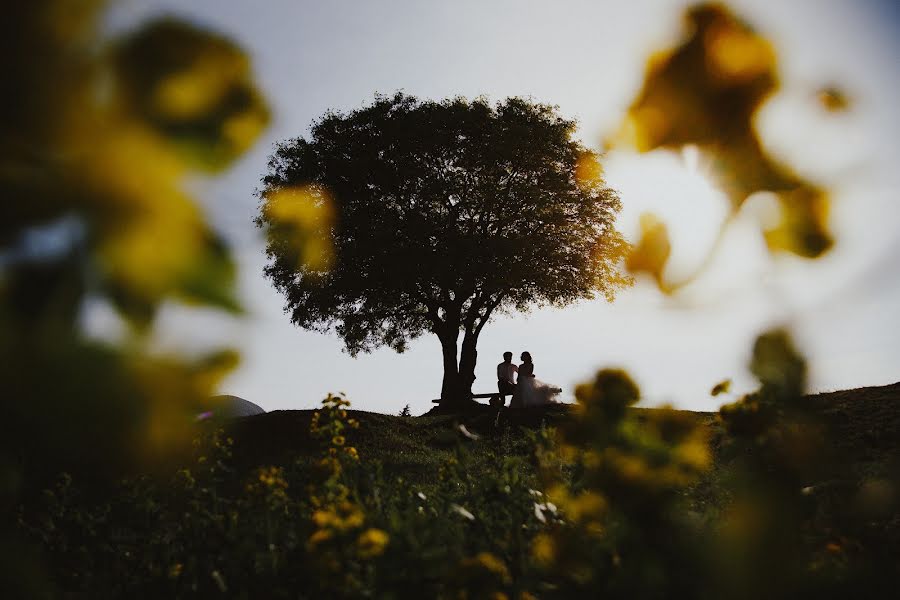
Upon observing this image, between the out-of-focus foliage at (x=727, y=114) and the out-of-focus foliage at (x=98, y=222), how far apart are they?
397 millimetres

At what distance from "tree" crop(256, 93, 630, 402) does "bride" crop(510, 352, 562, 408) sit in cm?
467

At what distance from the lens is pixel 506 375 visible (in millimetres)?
16016

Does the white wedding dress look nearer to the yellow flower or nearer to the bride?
the bride

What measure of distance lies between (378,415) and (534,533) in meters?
10.3

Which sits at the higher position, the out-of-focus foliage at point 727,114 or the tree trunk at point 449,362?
the tree trunk at point 449,362

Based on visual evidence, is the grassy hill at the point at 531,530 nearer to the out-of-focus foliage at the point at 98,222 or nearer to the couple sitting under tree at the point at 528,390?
the out-of-focus foliage at the point at 98,222

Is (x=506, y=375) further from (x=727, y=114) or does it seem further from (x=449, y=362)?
(x=727, y=114)

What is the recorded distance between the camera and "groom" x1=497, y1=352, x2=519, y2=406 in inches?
618

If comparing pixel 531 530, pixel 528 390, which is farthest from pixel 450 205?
pixel 531 530

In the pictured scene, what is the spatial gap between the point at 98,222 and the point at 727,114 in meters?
0.54

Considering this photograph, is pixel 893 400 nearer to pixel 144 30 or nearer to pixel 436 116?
pixel 144 30

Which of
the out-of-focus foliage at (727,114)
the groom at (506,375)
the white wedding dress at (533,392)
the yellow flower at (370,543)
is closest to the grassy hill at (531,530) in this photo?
the yellow flower at (370,543)

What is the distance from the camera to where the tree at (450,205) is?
727 inches

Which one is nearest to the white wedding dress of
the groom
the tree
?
the groom
